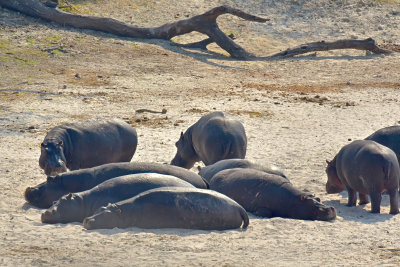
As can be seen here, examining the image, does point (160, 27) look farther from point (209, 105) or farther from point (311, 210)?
point (311, 210)

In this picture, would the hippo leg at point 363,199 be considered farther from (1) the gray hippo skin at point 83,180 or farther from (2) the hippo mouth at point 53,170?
(2) the hippo mouth at point 53,170

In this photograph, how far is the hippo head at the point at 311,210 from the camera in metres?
8.83

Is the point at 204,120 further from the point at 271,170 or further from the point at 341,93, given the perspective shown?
the point at 341,93

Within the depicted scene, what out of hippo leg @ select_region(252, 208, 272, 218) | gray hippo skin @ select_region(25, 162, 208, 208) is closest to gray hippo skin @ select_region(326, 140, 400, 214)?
hippo leg @ select_region(252, 208, 272, 218)

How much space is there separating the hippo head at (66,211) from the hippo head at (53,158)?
1.74 meters

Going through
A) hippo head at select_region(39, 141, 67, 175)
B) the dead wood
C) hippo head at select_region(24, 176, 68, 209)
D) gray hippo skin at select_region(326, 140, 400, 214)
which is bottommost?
hippo head at select_region(24, 176, 68, 209)

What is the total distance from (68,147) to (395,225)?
428 cm

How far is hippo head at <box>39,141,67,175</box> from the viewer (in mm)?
9898

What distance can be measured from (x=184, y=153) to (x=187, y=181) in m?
2.82

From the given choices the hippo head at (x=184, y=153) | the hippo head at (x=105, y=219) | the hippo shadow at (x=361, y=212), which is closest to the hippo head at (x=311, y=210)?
the hippo shadow at (x=361, y=212)

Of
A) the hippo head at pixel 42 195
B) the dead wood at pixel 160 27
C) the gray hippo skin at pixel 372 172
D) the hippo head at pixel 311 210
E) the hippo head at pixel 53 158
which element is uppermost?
the dead wood at pixel 160 27

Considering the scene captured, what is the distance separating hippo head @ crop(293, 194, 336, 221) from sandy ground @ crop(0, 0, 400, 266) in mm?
196

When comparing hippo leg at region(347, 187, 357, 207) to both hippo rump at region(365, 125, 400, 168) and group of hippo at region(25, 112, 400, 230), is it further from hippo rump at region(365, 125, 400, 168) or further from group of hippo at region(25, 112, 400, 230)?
hippo rump at region(365, 125, 400, 168)

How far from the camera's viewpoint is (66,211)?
8055mm
